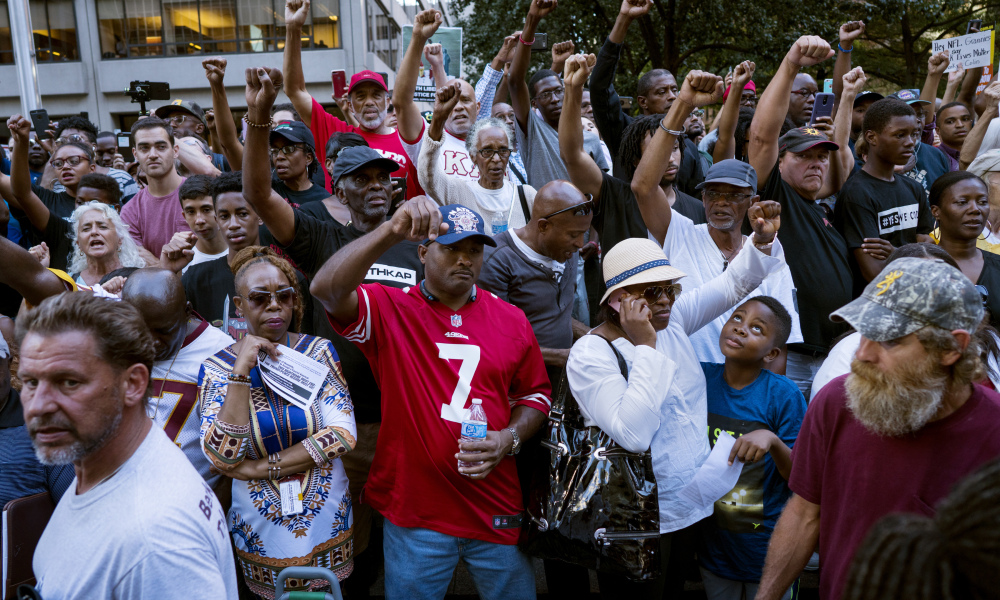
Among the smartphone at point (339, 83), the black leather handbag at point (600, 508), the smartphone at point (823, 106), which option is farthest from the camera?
the smartphone at point (339, 83)

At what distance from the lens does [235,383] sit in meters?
2.98

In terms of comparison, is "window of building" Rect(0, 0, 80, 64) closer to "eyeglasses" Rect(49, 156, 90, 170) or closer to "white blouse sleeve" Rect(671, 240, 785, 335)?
"eyeglasses" Rect(49, 156, 90, 170)

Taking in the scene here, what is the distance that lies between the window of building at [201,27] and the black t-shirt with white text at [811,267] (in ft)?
74.0

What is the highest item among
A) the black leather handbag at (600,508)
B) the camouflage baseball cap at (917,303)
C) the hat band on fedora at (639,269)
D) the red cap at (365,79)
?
the red cap at (365,79)

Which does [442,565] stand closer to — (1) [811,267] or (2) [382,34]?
(1) [811,267]

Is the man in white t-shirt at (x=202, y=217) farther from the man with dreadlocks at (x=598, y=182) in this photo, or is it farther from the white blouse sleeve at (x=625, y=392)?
the white blouse sleeve at (x=625, y=392)

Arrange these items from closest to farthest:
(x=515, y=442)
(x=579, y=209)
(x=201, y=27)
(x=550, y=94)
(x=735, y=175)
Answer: (x=515, y=442) → (x=579, y=209) → (x=735, y=175) → (x=550, y=94) → (x=201, y=27)

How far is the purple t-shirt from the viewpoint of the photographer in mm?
5289

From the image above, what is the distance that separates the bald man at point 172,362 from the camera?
3.26 m

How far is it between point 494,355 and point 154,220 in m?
3.43

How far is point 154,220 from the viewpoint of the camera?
535 centimetres

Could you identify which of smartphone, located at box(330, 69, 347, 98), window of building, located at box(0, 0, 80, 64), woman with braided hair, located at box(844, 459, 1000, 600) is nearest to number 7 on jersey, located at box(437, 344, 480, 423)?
woman with braided hair, located at box(844, 459, 1000, 600)

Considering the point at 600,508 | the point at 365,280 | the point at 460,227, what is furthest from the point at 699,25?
the point at 600,508

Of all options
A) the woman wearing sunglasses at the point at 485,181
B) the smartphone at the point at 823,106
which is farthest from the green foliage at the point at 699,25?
the woman wearing sunglasses at the point at 485,181
